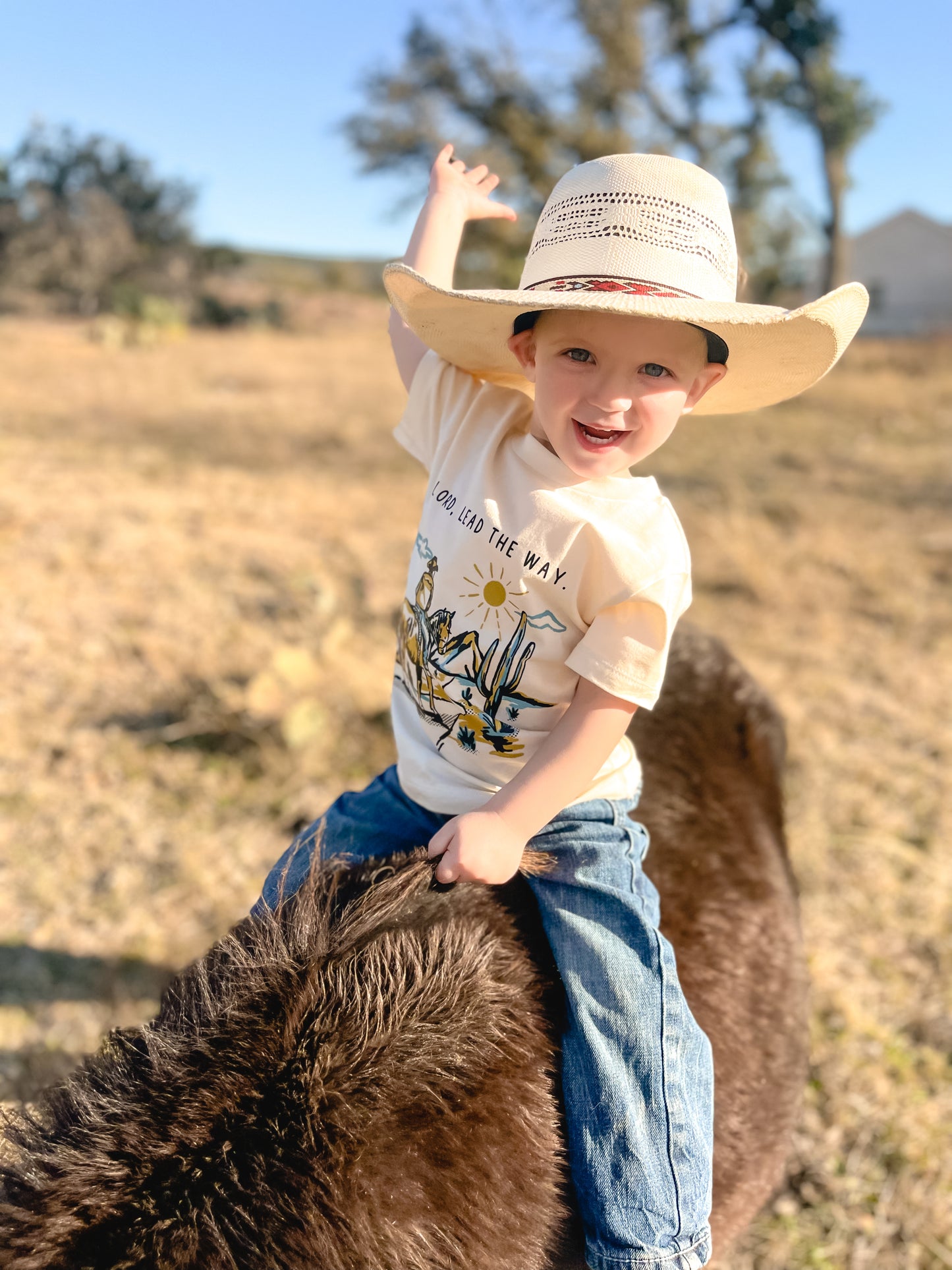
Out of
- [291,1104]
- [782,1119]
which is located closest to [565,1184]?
[291,1104]

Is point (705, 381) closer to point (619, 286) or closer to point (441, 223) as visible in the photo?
point (619, 286)

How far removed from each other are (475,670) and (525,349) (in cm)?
63

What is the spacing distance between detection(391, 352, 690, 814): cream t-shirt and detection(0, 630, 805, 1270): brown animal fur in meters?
0.28

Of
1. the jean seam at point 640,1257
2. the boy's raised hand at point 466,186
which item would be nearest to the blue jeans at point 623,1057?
the jean seam at point 640,1257

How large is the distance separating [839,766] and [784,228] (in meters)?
29.9

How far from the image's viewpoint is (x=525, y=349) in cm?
186

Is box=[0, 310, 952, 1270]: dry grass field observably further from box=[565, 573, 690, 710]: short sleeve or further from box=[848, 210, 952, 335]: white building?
box=[848, 210, 952, 335]: white building

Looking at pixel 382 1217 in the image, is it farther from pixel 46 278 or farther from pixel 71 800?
pixel 46 278

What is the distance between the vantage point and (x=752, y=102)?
2328 centimetres

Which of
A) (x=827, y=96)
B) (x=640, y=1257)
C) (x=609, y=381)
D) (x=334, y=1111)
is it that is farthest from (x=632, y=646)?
(x=827, y=96)

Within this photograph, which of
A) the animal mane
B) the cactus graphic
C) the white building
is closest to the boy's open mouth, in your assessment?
the cactus graphic

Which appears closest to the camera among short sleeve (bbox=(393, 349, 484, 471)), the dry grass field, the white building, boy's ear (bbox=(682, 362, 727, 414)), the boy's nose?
the boy's nose

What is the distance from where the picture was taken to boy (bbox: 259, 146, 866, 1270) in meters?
1.65

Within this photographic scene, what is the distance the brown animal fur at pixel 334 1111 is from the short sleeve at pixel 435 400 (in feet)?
2.99
